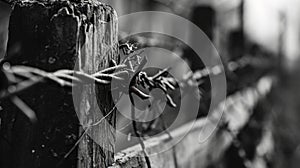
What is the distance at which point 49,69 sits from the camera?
98 cm

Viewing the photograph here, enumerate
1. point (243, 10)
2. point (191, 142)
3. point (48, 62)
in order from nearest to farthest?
point (48, 62) < point (191, 142) < point (243, 10)

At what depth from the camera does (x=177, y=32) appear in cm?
661

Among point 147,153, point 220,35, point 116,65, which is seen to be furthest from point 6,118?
point 220,35

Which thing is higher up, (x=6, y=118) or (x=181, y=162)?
(x=6, y=118)

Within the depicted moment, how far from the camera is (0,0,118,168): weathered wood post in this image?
98cm

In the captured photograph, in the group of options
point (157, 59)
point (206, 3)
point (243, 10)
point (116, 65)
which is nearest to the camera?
point (116, 65)

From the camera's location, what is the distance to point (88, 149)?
40.5 inches

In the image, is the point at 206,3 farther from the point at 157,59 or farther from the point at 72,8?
the point at 72,8

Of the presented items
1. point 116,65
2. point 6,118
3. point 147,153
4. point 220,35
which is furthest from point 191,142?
point 220,35

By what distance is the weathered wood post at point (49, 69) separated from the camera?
3.22ft

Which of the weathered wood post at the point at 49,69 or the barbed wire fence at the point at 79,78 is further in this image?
the weathered wood post at the point at 49,69

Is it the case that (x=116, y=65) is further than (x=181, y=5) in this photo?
No

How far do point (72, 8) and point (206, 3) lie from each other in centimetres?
231

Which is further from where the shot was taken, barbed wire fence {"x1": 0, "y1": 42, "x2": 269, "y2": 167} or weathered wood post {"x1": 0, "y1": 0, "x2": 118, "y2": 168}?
weathered wood post {"x1": 0, "y1": 0, "x2": 118, "y2": 168}
